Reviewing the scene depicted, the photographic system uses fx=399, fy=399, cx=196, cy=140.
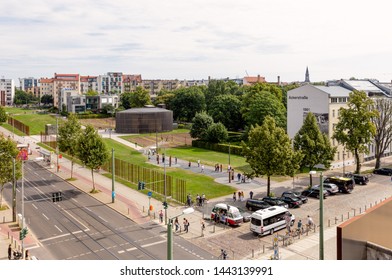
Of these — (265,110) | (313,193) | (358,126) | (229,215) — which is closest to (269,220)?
(229,215)

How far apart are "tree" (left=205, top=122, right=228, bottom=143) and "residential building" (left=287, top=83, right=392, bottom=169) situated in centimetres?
1648

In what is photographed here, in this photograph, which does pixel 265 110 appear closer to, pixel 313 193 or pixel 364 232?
pixel 313 193

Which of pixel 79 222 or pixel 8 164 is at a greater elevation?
pixel 8 164

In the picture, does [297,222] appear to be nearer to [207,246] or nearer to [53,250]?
[207,246]

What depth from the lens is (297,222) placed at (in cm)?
4006

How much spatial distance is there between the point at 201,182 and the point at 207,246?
73.3 ft

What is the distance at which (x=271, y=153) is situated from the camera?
153ft

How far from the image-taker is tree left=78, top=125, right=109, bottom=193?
50.1 metres

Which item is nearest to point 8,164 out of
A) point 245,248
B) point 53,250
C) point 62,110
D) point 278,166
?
point 53,250

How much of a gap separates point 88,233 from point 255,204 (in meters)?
18.0

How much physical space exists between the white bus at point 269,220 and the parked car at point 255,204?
4732 millimetres

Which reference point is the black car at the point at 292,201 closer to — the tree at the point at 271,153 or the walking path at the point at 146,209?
the tree at the point at 271,153

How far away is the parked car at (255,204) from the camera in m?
43.5

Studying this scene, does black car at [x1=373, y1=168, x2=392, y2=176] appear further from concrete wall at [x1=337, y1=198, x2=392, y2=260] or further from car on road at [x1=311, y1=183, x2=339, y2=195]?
concrete wall at [x1=337, y1=198, x2=392, y2=260]
